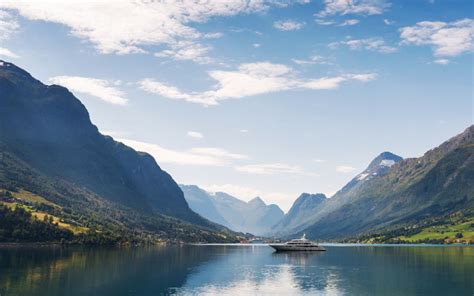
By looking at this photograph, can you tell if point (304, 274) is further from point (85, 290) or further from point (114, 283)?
point (85, 290)

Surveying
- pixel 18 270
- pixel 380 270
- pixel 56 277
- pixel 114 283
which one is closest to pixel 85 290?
pixel 114 283

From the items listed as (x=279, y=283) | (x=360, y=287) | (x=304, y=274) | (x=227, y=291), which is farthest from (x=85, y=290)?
(x=304, y=274)

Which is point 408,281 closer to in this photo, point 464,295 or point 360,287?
point 360,287

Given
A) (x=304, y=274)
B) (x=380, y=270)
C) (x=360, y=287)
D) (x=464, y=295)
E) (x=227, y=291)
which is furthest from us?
(x=380, y=270)

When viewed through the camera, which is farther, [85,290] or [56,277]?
[56,277]

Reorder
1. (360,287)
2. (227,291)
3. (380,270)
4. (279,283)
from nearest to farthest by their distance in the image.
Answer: (227,291) < (360,287) < (279,283) < (380,270)

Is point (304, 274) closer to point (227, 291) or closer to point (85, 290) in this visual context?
point (227, 291)

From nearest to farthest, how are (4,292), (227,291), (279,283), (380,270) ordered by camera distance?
(4,292) → (227,291) → (279,283) → (380,270)

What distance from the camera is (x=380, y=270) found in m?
181

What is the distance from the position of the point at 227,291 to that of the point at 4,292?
5052cm

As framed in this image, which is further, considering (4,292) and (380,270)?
(380,270)

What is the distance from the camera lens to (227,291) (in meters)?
120

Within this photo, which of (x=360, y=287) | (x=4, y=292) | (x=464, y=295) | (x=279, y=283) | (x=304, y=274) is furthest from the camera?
(x=304, y=274)

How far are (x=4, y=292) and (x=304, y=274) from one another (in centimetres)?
10002
